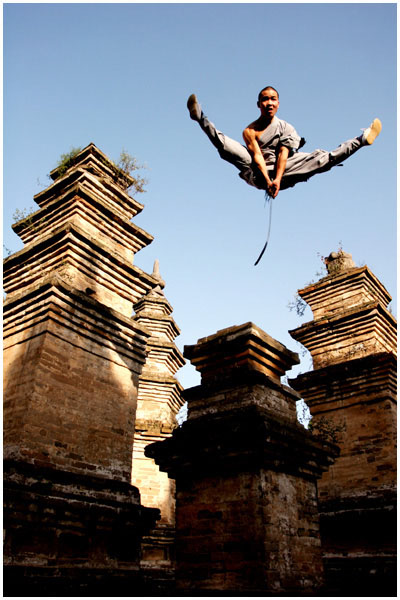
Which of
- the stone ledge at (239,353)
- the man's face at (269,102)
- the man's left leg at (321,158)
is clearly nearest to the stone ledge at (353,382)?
the stone ledge at (239,353)

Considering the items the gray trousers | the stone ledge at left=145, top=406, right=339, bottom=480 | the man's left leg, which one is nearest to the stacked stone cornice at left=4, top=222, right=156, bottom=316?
the gray trousers

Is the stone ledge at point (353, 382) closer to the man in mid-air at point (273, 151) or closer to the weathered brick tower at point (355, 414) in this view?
the weathered brick tower at point (355, 414)

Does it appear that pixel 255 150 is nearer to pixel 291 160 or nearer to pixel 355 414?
pixel 291 160

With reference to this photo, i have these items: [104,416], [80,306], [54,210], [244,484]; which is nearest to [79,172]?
[54,210]

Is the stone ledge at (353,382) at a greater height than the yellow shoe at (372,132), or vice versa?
the yellow shoe at (372,132)

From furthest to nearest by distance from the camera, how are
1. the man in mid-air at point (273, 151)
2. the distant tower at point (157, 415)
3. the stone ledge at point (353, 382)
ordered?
the distant tower at point (157, 415)
the stone ledge at point (353, 382)
the man in mid-air at point (273, 151)

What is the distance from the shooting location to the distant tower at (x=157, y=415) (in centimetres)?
1086

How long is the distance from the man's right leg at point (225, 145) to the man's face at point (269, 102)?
1.47 ft

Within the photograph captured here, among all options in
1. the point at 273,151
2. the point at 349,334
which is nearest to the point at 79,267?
the point at 273,151

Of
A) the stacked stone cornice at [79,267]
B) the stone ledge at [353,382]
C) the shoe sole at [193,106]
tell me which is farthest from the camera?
the stone ledge at [353,382]

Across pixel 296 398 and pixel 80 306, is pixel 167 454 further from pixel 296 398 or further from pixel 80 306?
pixel 80 306

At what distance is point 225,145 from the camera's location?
4809 millimetres

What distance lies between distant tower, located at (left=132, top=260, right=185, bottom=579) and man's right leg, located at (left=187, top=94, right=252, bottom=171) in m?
4.63

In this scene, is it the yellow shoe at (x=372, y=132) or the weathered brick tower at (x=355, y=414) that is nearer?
the yellow shoe at (x=372, y=132)
